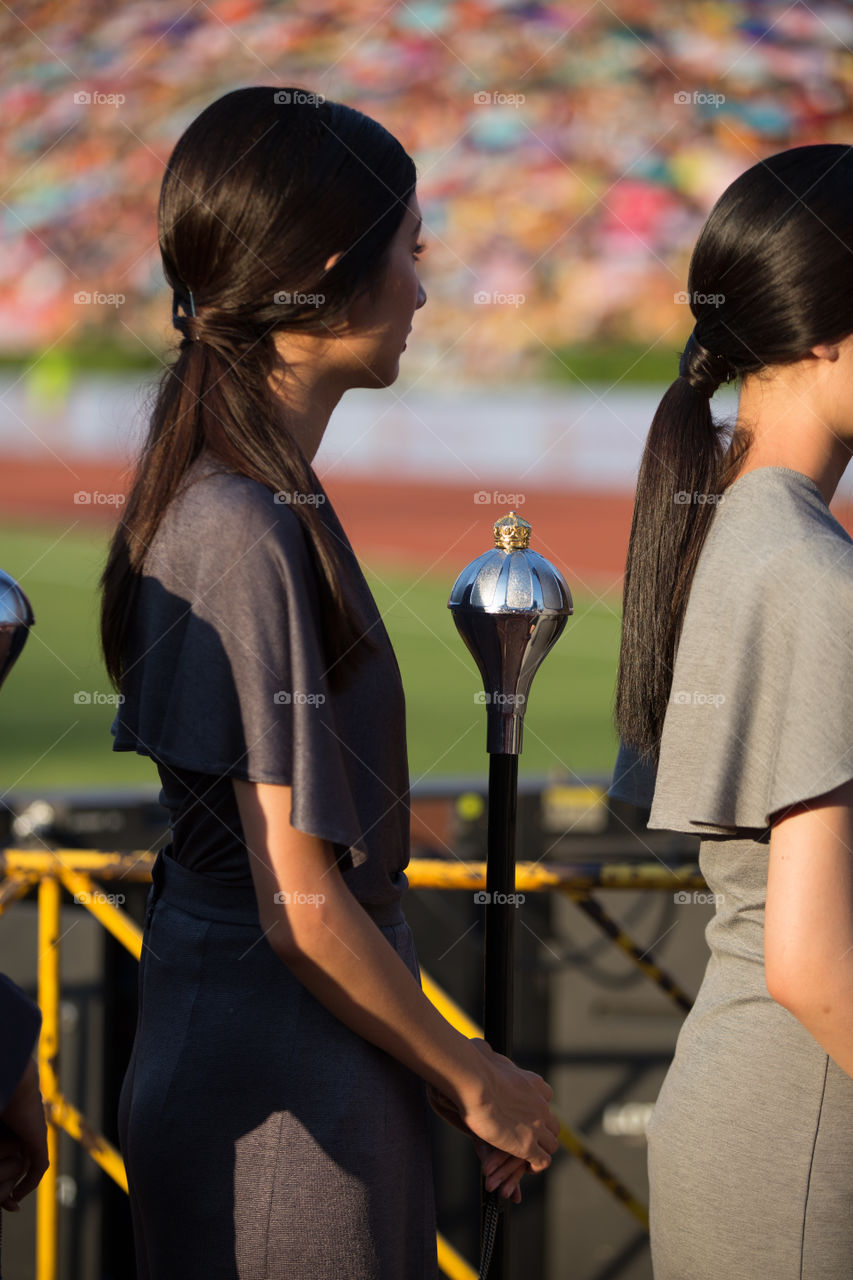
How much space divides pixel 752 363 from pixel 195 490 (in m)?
0.49

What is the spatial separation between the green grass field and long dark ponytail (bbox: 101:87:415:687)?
440cm

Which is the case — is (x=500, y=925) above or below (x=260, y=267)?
below

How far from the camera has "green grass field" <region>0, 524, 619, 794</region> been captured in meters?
8.49

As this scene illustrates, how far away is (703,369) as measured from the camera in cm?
131

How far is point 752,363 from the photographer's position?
1.24 meters

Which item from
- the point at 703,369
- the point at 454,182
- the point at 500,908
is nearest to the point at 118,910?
the point at 500,908

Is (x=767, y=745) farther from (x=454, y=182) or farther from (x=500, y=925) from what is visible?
(x=454, y=182)

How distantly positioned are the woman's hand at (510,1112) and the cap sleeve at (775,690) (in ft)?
0.81

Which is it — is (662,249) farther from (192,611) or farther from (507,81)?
(192,611)

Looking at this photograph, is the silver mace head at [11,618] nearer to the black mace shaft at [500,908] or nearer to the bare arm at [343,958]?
the bare arm at [343,958]

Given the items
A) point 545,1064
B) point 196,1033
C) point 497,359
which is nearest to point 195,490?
point 196,1033

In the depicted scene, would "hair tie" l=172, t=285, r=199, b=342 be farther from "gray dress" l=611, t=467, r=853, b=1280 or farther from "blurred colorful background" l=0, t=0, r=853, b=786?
"blurred colorful background" l=0, t=0, r=853, b=786

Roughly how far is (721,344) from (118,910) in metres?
1.17

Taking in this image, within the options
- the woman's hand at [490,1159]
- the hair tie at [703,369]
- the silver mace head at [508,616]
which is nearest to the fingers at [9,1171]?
the woman's hand at [490,1159]
